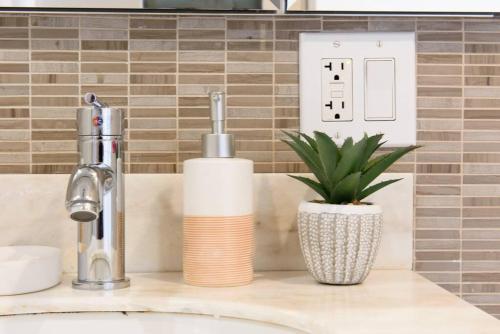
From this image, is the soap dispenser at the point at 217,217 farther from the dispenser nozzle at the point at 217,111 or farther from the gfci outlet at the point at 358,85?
the gfci outlet at the point at 358,85

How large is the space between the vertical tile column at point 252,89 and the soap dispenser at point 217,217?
12 cm

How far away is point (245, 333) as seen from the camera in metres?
0.69

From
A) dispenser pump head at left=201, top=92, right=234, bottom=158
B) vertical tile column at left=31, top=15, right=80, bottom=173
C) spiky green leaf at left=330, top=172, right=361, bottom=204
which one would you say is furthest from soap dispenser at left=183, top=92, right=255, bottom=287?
vertical tile column at left=31, top=15, right=80, bottom=173

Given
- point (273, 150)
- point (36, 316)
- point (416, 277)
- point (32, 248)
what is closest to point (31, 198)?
point (32, 248)

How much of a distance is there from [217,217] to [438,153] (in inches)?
13.2

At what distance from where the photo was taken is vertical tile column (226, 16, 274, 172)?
2.98ft

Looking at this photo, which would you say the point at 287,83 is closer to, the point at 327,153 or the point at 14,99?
the point at 327,153

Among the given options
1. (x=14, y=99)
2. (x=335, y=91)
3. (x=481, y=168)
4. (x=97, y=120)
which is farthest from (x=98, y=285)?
(x=481, y=168)

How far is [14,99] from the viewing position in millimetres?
895

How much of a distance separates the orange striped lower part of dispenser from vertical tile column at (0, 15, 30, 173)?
0.27m

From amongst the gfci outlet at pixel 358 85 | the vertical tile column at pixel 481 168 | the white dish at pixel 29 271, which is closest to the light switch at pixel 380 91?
the gfci outlet at pixel 358 85

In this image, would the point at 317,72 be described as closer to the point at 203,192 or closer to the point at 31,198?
the point at 203,192

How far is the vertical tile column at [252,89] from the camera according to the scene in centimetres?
91

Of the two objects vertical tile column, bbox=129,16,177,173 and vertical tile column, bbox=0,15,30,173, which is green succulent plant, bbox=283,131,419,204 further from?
vertical tile column, bbox=0,15,30,173
